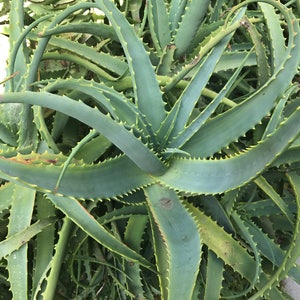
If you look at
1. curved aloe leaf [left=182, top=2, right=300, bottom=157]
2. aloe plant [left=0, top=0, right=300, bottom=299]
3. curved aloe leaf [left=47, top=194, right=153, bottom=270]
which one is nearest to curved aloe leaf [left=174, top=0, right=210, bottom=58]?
aloe plant [left=0, top=0, right=300, bottom=299]

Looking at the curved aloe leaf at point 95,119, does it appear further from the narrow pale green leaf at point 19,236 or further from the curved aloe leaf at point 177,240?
the narrow pale green leaf at point 19,236

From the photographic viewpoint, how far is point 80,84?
515 millimetres

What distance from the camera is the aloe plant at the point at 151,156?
476mm

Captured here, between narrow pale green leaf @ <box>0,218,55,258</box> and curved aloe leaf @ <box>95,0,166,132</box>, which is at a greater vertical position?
curved aloe leaf @ <box>95,0,166,132</box>

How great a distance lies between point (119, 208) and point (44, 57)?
228mm

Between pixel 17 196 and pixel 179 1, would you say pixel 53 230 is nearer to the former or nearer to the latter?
pixel 17 196

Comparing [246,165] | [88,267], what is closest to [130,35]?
[246,165]

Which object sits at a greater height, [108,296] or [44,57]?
[44,57]

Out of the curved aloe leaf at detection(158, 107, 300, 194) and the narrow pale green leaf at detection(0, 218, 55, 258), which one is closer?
the curved aloe leaf at detection(158, 107, 300, 194)

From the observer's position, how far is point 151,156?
481mm

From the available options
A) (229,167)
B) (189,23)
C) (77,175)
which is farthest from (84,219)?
(189,23)

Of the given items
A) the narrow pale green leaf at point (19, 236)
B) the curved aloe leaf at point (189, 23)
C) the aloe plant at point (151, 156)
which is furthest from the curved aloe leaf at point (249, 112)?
the narrow pale green leaf at point (19, 236)

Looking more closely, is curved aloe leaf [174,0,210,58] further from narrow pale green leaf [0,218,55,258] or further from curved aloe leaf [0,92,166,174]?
narrow pale green leaf [0,218,55,258]

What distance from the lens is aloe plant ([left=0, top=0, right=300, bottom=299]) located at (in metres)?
0.48
